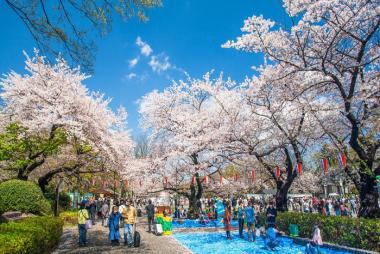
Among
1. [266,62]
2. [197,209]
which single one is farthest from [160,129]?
[266,62]

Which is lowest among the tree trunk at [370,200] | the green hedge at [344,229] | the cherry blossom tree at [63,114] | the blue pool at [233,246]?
the blue pool at [233,246]

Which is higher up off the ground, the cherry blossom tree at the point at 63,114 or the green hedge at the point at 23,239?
the cherry blossom tree at the point at 63,114

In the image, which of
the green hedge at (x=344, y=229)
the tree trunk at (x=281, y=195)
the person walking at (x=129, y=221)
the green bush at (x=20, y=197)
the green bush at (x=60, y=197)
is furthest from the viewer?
the green bush at (x=60, y=197)

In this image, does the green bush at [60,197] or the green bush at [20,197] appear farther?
the green bush at [60,197]

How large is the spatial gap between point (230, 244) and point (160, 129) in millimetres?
16280

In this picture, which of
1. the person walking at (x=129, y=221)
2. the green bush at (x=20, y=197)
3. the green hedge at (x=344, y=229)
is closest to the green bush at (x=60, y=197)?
the green bush at (x=20, y=197)

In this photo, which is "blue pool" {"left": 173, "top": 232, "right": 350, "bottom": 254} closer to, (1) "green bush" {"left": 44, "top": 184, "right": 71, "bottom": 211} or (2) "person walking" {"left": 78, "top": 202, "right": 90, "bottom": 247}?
(2) "person walking" {"left": 78, "top": 202, "right": 90, "bottom": 247}

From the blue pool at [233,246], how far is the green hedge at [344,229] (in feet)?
2.13

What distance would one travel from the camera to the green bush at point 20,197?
14297 millimetres

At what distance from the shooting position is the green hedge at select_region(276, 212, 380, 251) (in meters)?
10.7

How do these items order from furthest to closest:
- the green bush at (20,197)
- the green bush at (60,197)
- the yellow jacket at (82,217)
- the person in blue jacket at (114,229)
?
the green bush at (60,197) < the green bush at (20,197) < the person in blue jacket at (114,229) < the yellow jacket at (82,217)

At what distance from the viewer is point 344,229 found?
1225 centimetres

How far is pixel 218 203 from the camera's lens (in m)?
31.2

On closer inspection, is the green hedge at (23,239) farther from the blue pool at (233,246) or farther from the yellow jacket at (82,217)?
the blue pool at (233,246)
